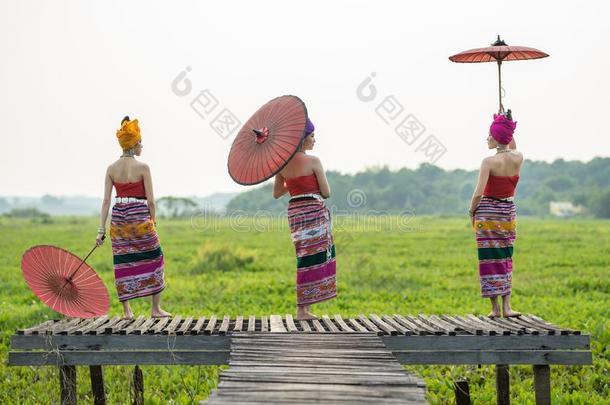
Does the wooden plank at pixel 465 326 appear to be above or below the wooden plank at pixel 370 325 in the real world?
below

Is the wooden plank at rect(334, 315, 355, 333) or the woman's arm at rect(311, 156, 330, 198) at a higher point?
the woman's arm at rect(311, 156, 330, 198)

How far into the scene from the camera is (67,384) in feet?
22.7

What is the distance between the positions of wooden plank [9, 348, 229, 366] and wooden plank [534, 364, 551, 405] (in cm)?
264

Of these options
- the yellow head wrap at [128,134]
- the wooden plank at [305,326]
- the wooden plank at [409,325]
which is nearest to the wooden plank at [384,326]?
the wooden plank at [409,325]

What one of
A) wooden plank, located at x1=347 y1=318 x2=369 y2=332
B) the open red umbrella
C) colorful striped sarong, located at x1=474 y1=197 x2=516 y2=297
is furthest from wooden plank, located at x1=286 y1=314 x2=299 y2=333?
the open red umbrella

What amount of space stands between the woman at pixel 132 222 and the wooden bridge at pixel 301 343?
369mm

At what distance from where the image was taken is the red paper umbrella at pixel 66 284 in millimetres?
7109

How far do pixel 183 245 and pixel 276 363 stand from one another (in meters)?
20.4

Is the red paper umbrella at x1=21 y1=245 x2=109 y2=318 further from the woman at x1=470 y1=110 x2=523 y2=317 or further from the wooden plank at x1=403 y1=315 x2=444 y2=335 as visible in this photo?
the woman at x1=470 y1=110 x2=523 y2=317

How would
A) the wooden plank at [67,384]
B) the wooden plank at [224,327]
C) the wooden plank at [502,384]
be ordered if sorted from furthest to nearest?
the wooden plank at [502,384]
the wooden plank at [67,384]
the wooden plank at [224,327]

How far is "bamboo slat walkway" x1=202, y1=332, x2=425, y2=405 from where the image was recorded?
15.5 ft

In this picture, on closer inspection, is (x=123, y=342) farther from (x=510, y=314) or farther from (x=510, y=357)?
(x=510, y=314)

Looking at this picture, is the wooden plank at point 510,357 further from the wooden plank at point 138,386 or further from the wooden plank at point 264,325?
the wooden plank at point 138,386

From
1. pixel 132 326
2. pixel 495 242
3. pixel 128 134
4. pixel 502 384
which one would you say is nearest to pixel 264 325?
pixel 132 326
